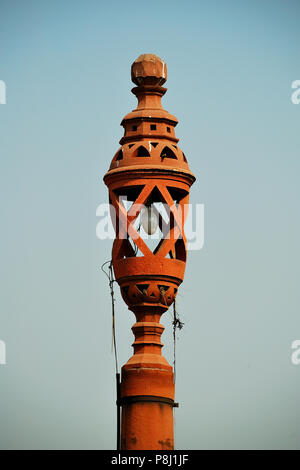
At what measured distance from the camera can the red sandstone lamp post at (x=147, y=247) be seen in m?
66.6

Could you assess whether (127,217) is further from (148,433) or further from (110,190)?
(148,433)

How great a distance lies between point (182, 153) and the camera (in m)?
68.7

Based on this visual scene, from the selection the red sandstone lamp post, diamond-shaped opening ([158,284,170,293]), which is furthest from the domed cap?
diamond-shaped opening ([158,284,170,293])

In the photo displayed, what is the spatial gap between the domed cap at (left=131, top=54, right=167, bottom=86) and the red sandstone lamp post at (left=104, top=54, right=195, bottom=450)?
0.03m

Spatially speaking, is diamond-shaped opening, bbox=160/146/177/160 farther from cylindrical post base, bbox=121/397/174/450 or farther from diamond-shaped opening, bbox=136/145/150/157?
cylindrical post base, bbox=121/397/174/450

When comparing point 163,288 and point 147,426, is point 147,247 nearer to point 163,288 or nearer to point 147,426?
point 163,288

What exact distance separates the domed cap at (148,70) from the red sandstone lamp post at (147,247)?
0.10ft

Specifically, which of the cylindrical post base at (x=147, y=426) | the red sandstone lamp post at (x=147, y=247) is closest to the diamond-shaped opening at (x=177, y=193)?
the red sandstone lamp post at (x=147, y=247)

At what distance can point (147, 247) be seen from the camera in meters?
67.6

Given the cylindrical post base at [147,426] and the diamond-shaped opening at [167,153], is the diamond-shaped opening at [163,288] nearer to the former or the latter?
the cylindrical post base at [147,426]

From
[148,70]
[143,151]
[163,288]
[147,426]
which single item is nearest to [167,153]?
[143,151]

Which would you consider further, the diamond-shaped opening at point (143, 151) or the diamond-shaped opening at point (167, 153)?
the diamond-shaped opening at point (167, 153)

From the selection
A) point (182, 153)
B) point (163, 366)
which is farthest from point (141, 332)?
point (182, 153)

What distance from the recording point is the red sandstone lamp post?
66625 millimetres
